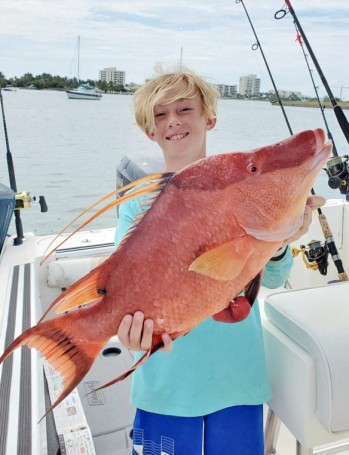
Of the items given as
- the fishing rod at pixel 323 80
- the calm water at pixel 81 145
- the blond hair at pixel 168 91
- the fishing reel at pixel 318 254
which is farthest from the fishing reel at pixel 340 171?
the blond hair at pixel 168 91

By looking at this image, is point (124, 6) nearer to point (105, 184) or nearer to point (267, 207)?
point (105, 184)

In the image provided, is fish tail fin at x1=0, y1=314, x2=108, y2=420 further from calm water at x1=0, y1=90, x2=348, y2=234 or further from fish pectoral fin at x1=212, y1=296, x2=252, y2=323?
calm water at x1=0, y1=90, x2=348, y2=234

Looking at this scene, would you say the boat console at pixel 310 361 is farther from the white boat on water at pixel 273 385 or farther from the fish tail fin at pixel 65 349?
the fish tail fin at pixel 65 349

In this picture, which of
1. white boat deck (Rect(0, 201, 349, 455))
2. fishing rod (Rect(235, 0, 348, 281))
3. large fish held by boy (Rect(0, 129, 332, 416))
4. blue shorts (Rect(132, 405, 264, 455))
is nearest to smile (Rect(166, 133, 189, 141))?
large fish held by boy (Rect(0, 129, 332, 416))

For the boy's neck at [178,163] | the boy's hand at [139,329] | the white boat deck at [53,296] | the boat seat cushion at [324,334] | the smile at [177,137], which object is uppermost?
the smile at [177,137]

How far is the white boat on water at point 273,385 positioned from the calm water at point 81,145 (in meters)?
1.16

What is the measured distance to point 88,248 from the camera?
9.45 feet

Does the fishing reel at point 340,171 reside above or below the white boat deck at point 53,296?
above

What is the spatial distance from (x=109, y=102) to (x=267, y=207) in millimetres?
24038

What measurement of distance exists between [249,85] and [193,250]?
3.09 m

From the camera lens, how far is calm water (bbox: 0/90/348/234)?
298 inches

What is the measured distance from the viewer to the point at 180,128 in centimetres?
122

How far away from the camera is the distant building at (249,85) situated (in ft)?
10.6

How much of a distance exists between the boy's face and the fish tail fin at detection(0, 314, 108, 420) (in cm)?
61
